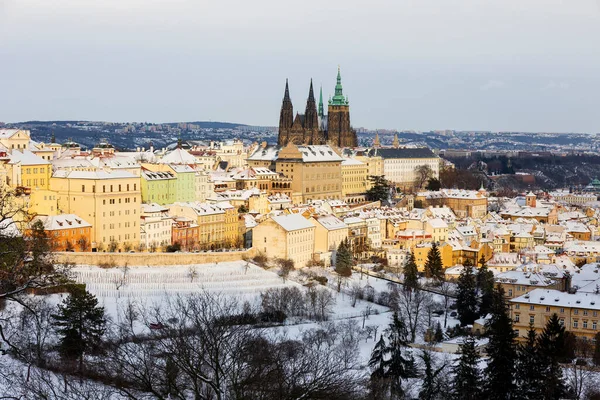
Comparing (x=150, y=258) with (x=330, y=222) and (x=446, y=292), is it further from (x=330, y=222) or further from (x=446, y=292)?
(x=330, y=222)

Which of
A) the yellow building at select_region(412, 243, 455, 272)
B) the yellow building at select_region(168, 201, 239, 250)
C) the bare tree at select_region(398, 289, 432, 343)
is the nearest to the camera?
the bare tree at select_region(398, 289, 432, 343)

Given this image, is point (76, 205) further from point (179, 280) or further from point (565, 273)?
point (565, 273)

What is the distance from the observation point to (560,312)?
3447cm

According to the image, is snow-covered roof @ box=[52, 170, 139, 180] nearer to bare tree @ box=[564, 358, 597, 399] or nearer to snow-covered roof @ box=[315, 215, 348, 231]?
snow-covered roof @ box=[315, 215, 348, 231]

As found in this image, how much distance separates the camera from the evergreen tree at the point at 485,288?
129 ft

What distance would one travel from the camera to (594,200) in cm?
10050

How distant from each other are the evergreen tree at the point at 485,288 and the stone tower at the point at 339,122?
50.2m

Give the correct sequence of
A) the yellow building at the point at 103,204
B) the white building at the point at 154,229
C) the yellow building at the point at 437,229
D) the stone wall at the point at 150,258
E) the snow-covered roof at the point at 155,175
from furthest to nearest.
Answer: the yellow building at the point at 437,229 < the snow-covered roof at the point at 155,175 < the white building at the point at 154,229 < the yellow building at the point at 103,204 < the stone wall at the point at 150,258

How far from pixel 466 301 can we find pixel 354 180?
142ft

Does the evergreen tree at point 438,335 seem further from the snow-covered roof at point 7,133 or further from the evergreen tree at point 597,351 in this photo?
the snow-covered roof at point 7,133

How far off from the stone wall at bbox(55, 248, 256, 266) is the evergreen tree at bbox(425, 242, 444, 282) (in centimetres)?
887

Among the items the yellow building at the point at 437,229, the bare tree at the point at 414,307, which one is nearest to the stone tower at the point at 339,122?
the yellow building at the point at 437,229

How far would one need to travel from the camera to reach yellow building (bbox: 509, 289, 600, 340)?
3422 cm

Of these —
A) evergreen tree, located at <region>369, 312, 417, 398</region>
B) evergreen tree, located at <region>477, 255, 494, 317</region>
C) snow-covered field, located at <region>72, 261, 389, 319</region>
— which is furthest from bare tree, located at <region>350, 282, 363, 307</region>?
evergreen tree, located at <region>369, 312, 417, 398</region>
